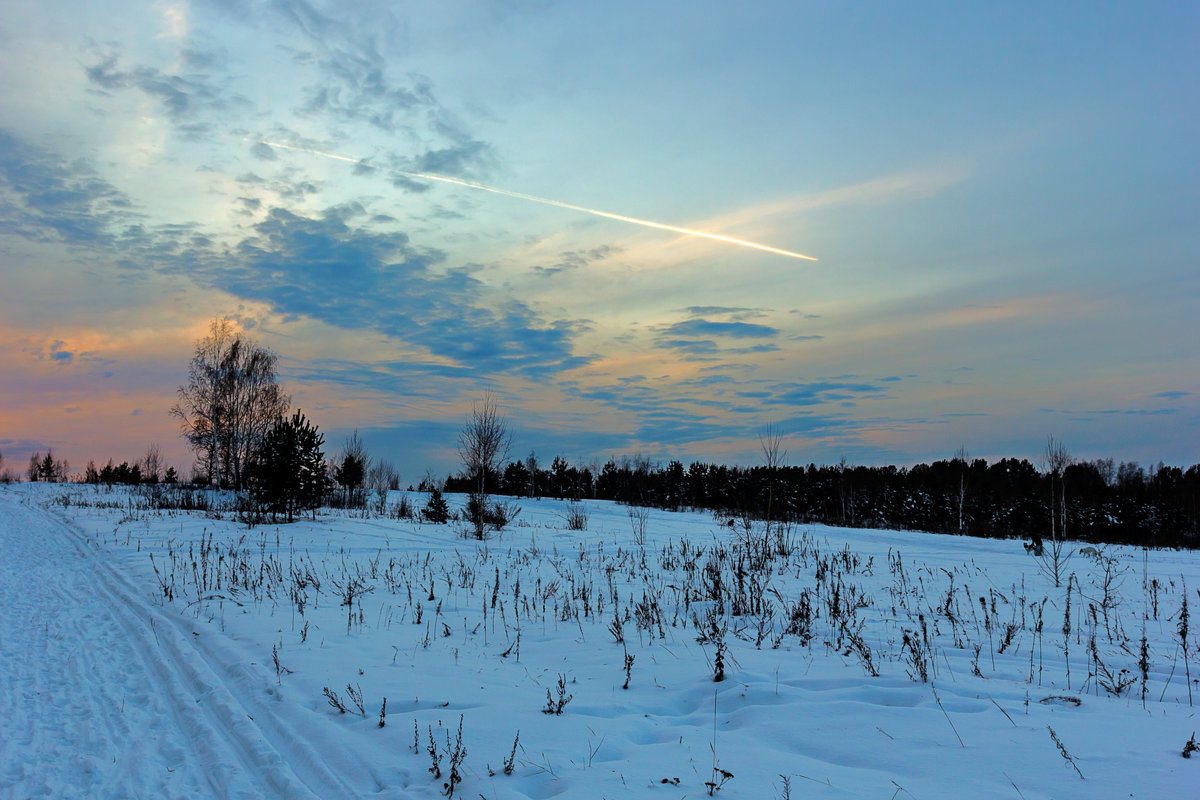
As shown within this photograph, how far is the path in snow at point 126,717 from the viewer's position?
3.34 metres

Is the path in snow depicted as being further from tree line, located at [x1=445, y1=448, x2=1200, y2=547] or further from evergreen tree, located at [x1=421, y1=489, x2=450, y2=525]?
tree line, located at [x1=445, y1=448, x2=1200, y2=547]

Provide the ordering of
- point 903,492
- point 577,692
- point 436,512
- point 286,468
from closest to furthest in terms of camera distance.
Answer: point 577,692
point 286,468
point 436,512
point 903,492

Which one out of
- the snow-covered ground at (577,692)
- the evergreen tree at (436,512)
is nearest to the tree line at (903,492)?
the evergreen tree at (436,512)

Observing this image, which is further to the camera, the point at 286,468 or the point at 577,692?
the point at 286,468

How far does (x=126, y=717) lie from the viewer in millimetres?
4215

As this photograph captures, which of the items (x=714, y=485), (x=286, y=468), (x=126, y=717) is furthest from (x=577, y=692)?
(x=714, y=485)

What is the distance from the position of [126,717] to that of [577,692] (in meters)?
3.13

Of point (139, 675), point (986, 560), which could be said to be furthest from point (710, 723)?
point (986, 560)

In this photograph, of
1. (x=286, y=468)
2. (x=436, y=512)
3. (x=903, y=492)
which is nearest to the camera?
(x=286, y=468)

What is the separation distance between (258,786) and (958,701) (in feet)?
14.6

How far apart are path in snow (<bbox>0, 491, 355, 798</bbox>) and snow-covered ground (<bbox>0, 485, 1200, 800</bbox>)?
0.02m

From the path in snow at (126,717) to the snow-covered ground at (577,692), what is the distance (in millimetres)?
23

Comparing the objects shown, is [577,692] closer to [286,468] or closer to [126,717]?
[126,717]

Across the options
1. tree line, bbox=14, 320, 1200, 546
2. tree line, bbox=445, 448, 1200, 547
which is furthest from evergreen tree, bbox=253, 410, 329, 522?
tree line, bbox=445, 448, 1200, 547
